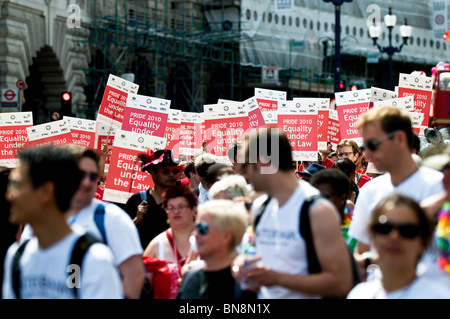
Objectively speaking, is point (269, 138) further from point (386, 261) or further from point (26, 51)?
point (26, 51)

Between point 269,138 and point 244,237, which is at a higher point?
point 269,138

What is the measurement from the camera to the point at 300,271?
170 inches

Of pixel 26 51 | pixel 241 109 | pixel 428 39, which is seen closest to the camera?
pixel 241 109

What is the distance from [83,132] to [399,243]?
7779 millimetres

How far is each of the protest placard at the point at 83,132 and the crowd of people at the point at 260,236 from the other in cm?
533

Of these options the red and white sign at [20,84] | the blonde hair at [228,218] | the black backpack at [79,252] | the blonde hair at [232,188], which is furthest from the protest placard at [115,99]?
the red and white sign at [20,84]

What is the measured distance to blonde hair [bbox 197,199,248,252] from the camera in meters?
4.66

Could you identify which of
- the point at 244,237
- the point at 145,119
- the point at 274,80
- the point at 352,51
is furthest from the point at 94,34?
the point at 244,237

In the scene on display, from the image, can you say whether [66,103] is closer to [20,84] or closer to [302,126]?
[20,84]

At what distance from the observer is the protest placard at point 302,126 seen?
1117 cm

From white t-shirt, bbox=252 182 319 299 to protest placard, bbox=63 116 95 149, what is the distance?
6823 mm

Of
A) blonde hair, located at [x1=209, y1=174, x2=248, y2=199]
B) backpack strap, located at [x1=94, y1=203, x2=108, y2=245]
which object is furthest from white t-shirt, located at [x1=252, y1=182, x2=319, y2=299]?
blonde hair, located at [x1=209, y1=174, x2=248, y2=199]

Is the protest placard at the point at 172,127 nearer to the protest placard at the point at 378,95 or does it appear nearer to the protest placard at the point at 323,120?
the protest placard at the point at 323,120
